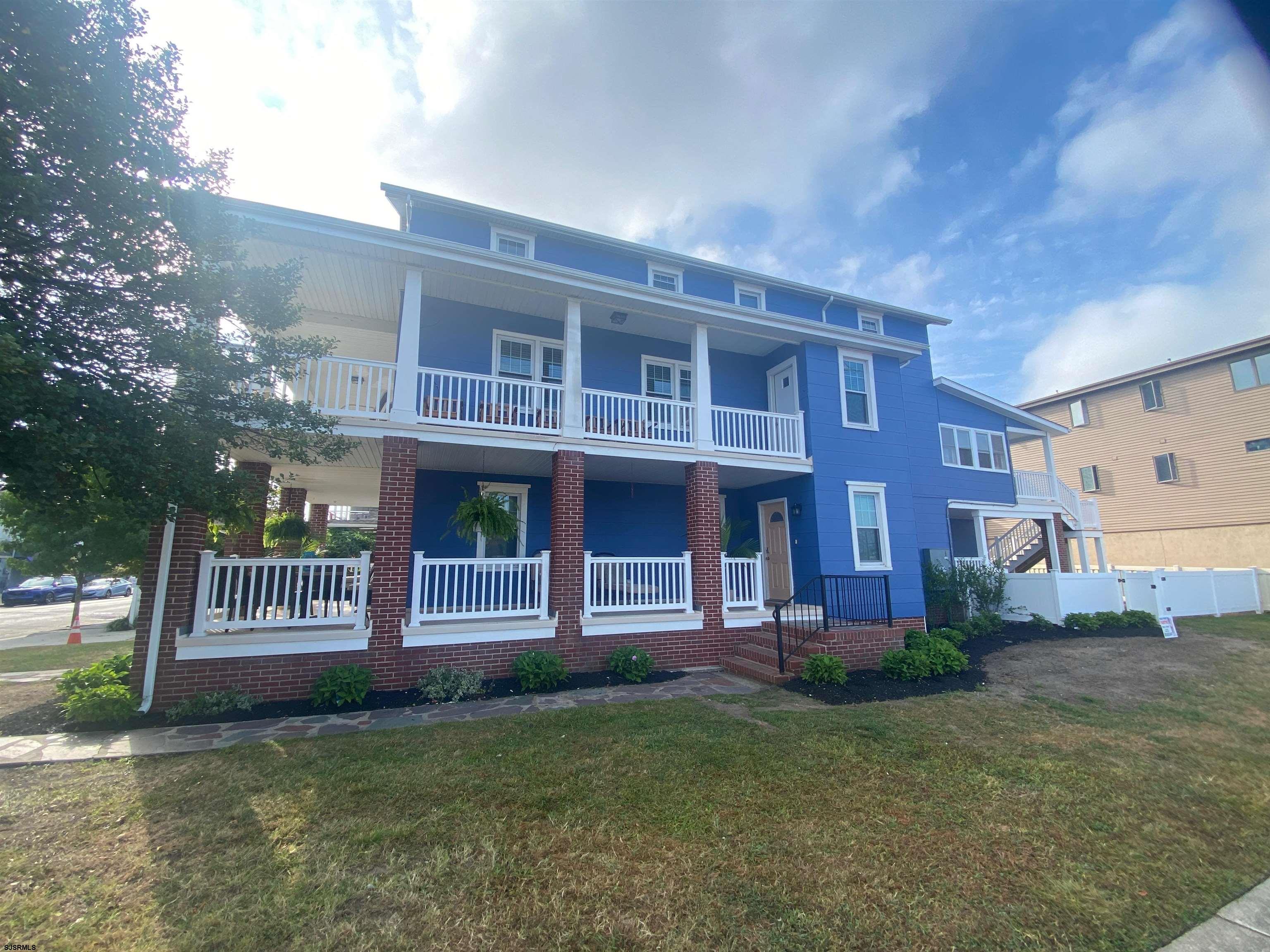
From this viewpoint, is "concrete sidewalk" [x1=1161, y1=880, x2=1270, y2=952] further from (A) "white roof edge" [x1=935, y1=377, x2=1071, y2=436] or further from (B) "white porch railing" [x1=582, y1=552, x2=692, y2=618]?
(A) "white roof edge" [x1=935, y1=377, x2=1071, y2=436]

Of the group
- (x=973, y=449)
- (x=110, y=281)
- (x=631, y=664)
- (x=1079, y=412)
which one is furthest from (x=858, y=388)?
(x=1079, y=412)

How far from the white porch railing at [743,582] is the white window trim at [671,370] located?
13.0 ft

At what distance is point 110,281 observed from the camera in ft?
16.6

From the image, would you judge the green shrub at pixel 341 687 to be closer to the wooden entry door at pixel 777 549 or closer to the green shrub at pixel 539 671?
the green shrub at pixel 539 671

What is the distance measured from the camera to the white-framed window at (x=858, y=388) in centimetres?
1210

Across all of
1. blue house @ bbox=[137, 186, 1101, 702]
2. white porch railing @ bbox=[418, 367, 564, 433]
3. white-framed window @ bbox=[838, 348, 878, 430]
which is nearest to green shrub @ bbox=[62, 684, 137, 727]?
blue house @ bbox=[137, 186, 1101, 702]

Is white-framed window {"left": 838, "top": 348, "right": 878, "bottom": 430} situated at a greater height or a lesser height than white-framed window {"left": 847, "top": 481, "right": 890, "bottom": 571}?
greater

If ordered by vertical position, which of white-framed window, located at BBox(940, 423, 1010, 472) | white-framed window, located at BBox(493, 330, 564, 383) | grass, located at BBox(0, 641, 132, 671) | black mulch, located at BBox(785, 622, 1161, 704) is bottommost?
black mulch, located at BBox(785, 622, 1161, 704)

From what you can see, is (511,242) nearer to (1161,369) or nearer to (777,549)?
(777,549)

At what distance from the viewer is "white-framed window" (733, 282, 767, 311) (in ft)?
46.5

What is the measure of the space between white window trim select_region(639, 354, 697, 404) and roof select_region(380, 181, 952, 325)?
271cm

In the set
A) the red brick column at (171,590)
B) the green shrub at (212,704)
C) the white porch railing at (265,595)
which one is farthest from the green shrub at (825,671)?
the red brick column at (171,590)

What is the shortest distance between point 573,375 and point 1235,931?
9.06 meters

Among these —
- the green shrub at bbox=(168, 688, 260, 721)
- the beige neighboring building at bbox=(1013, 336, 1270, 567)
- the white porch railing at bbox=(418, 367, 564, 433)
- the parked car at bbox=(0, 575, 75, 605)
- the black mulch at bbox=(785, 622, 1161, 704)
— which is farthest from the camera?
the parked car at bbox=(0, 575, 75, 605)
